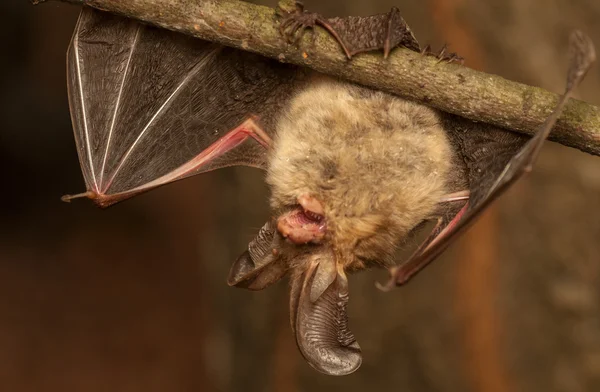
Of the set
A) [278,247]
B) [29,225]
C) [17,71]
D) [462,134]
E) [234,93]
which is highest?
[462,134]

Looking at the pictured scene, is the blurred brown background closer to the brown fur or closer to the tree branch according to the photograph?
the brown fur

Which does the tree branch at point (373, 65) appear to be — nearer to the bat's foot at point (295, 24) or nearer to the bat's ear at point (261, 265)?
the bat's foot at point (295, 24)

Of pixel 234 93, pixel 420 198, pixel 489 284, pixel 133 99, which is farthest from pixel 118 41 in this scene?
pixel 489 284

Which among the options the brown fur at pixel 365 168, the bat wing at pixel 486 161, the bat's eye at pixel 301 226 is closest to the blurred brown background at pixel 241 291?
the bat wing at pixel 486 161

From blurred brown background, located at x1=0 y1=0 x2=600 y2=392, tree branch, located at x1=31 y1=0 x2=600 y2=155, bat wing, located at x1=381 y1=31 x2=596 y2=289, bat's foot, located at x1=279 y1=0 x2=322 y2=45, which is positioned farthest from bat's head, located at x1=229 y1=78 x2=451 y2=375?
blurred brown background, located at x1=0 y1=0 x2=600 y2=392

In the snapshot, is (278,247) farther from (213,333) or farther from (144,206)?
(144,206)
